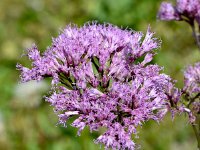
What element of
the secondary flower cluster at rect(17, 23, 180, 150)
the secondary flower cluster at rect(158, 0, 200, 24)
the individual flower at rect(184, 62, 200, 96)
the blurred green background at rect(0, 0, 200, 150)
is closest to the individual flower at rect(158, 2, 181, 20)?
the secondary flower cluster at rect(158, 0, 200, 24)

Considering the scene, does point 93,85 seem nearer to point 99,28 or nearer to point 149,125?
point 99,28

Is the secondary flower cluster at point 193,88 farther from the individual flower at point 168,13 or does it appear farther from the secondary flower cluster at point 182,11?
the individual flower at point 168,13

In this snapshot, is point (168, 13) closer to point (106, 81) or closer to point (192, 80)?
point (192, 80)

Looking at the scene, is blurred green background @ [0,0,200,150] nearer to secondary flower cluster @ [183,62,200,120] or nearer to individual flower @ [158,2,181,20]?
individual flower @ [158,2,181,20]

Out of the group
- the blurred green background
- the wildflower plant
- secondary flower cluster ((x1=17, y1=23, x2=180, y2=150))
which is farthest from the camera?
the blurred green background

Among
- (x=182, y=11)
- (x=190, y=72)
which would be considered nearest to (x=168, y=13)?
(x=182, y=11)

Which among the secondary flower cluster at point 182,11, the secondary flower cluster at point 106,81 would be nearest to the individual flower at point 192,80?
the secondary flower cluster at point 106,81
